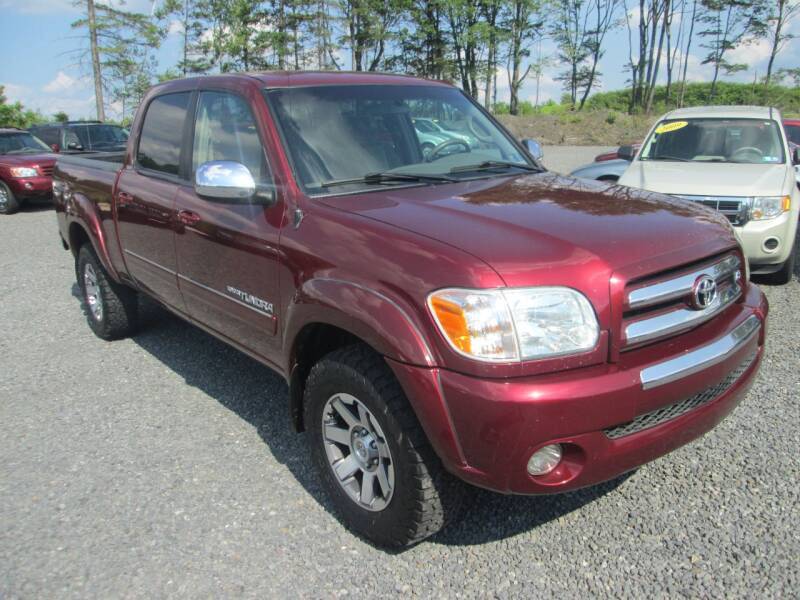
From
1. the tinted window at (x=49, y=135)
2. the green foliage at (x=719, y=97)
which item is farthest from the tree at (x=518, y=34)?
the tinted window at (x=49, y=135)

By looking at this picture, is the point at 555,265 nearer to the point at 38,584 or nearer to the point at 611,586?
the point at 611,586

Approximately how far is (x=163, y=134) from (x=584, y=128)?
28.0 metres

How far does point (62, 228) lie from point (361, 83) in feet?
11.1

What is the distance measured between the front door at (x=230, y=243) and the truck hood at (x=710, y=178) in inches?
162

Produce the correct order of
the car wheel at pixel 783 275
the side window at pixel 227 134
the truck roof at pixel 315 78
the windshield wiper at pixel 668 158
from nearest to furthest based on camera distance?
the side window at pixel 227 134 → the truck roof at pixel 315 78 → the car wheel at pixel 783 275 → the windshield wiper at pixel 668 158

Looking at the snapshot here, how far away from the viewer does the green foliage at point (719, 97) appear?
39719 mm

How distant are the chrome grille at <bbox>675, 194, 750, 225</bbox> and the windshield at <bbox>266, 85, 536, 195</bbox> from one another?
9.45 ft

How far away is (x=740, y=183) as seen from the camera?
6.09 meters

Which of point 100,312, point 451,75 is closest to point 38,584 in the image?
point 100,312

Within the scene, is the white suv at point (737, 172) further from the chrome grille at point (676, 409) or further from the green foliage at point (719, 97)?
the green foliage at point (719, 97)

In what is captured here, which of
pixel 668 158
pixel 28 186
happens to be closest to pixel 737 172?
pixel 668 158

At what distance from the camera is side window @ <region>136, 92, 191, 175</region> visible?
397cm

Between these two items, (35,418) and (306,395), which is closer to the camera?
(306,395)

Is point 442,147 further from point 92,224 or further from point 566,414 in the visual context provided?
point 92,224
